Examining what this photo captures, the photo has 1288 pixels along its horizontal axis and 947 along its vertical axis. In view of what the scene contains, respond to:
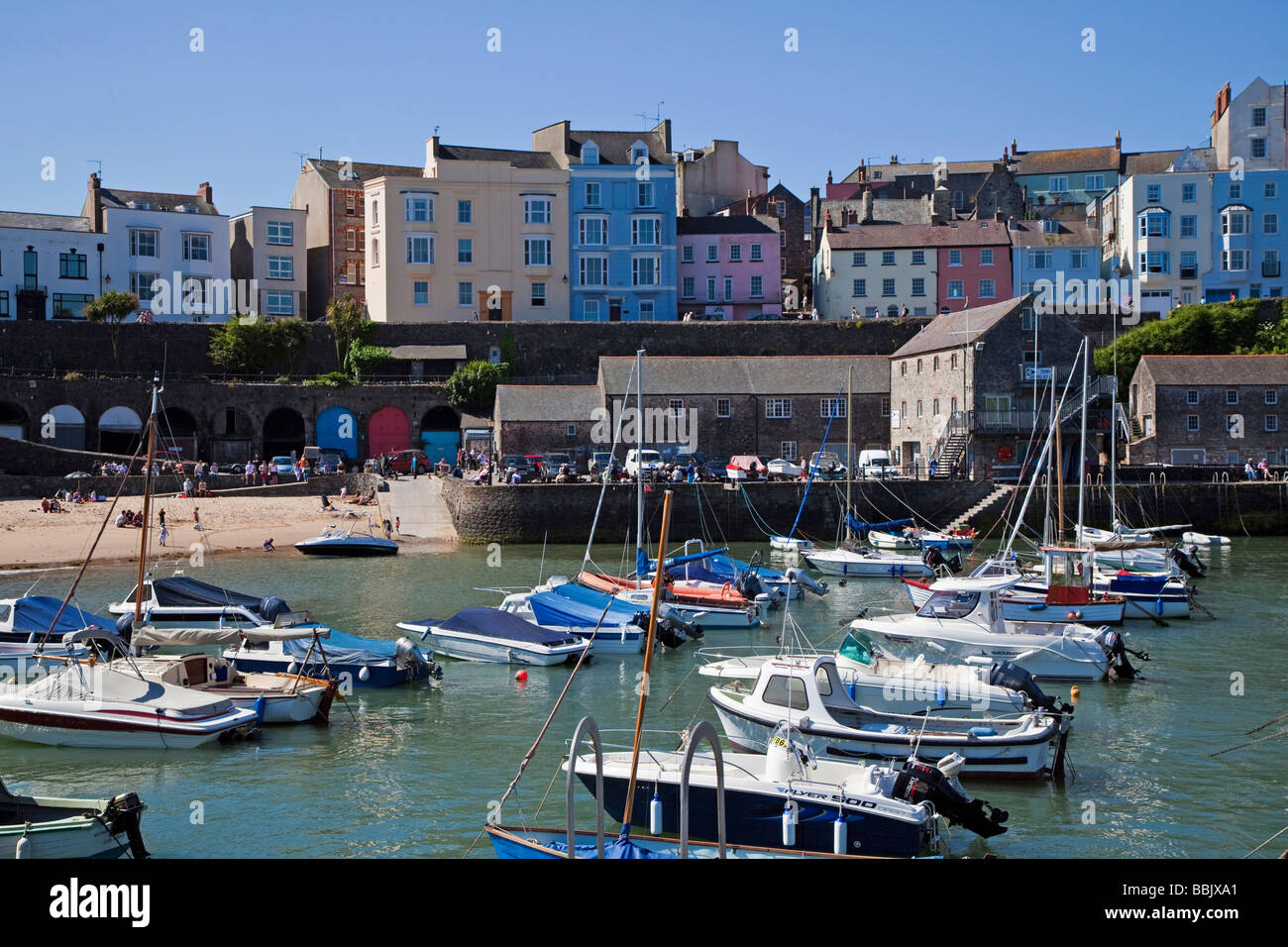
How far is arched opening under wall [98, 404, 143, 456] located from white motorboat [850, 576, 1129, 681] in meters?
45.6

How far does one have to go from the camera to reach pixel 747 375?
61438mm

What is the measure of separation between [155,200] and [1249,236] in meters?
65.3

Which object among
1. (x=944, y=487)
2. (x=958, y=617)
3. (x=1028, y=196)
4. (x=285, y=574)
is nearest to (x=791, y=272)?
(x=1028, y=196)

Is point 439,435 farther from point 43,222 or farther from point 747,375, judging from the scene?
point 43,222

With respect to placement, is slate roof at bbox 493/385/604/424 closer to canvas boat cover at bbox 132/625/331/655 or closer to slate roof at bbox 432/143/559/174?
slate roof at bbox 432/143/559/174

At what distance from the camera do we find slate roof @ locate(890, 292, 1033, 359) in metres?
54.3

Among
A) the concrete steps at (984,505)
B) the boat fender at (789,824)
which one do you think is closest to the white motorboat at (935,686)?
the boat fender at (789,824)

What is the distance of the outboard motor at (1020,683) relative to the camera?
2017 centimetres

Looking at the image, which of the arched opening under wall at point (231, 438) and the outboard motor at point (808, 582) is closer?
the outboard motor at point (808, 582)

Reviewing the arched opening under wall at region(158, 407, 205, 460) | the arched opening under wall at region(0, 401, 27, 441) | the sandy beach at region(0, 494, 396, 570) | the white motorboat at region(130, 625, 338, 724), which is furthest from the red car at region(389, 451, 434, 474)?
the white motorboat at region(130, 625, 338, 724)

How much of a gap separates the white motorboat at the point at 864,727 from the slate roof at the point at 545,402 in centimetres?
3962

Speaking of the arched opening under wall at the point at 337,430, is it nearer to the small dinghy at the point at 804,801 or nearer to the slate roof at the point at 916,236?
the slate roof at the point at 916,236
